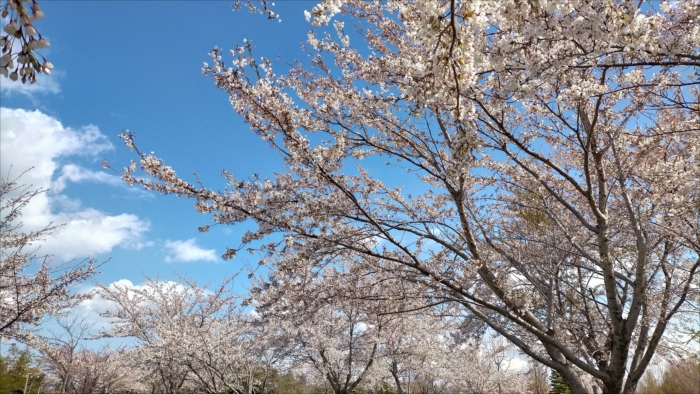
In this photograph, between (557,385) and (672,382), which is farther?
(557,385)

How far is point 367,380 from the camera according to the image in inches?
529

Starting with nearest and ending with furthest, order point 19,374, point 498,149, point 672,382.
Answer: point 498,149
point 672,382
point 19,374

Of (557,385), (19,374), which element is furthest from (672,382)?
(19,374)

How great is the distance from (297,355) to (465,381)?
27.3ft

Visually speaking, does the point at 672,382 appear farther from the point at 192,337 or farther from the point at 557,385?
the point at 192,337

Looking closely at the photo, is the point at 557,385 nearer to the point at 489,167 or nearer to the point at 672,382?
the point at 672,382

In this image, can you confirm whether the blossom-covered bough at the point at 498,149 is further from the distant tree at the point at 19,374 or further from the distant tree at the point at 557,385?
the distant tree at the point at 19,374

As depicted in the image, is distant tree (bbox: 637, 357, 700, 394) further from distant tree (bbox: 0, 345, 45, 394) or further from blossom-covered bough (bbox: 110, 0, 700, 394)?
distant tree (bbox: 0, 345, 45, 394)

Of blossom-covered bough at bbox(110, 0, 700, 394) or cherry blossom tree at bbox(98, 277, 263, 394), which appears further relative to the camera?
cherry blossom tree at bbox(98, 277, 263, 394)

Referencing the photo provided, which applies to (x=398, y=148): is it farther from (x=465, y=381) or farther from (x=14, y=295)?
(x=465, y=381)

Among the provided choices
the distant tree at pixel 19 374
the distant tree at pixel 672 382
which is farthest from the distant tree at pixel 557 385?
the distant tree at pixel 19 374

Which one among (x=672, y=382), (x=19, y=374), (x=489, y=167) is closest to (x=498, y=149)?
(x=489, y=167)

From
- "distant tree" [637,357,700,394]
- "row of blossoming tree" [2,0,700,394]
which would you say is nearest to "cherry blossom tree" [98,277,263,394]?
"row of blossoming tree" [2,0,700,394]

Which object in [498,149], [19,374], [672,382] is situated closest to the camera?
[498,149]
